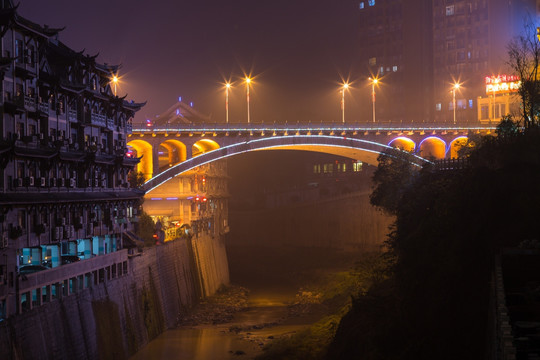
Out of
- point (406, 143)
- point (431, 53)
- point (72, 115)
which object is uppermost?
point (431, 53)

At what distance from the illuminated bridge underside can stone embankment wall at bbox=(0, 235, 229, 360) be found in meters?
6.00

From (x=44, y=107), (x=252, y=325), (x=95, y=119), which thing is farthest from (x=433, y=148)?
(x=44, y=107)

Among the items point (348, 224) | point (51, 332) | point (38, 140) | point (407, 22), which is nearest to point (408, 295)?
point (51, 332)

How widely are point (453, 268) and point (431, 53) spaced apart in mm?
99929

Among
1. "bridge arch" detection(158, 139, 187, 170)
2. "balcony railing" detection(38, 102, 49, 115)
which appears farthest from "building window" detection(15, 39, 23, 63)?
"bridge arch" detection(158, 139, 187, 170)

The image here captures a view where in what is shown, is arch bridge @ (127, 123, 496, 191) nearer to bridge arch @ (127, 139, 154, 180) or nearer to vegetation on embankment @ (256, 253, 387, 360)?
bridge arch @ (127, 139, 154, 180)

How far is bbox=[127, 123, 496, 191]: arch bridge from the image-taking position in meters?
57.8

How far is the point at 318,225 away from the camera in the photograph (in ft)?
300

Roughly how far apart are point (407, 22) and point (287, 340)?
87459mm

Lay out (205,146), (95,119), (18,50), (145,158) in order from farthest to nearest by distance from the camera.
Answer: (205,146) → (145,158) → (95,119) → (18,50)

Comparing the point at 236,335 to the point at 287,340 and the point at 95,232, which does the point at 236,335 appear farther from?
the point at 95,232

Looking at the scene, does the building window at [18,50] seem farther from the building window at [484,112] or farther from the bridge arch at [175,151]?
the building window at [484,112]

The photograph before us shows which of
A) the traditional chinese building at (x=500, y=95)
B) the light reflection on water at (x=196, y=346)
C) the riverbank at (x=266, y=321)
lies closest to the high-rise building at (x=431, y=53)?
the traditional chinese building at (x=500, y=95)

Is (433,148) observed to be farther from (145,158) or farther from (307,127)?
(145,158)
